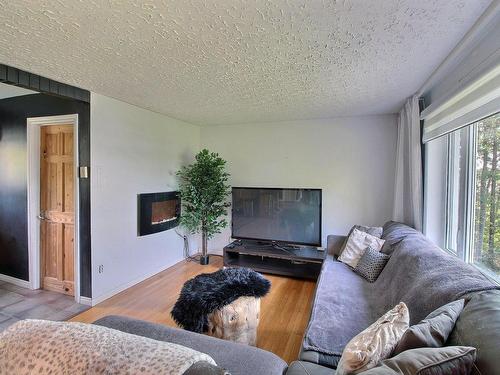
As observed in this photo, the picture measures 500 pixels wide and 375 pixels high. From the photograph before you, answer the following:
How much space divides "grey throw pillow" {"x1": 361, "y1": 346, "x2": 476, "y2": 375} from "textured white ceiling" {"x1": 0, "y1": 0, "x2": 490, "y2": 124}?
1.53 m

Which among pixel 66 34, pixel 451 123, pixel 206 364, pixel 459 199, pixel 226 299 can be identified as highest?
pixel 66 34

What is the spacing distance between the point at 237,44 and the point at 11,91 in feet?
9.52

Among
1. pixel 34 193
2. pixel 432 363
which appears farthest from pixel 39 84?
pixel 432 363

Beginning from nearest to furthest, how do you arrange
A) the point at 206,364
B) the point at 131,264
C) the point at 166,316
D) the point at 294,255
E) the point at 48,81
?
the point at 206,364 < the point at 48,81 < the point at 166,316 < the point at 131,264 < the point at 294,255

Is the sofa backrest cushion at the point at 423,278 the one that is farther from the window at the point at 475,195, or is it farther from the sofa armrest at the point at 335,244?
the sofa armrest at the point at 335,244

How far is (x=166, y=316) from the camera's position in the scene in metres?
2.58

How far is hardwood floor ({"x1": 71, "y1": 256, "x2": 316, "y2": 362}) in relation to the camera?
2229 millimetres

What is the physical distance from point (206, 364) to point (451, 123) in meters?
2.28

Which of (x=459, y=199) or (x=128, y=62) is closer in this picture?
(x=128, y=62)

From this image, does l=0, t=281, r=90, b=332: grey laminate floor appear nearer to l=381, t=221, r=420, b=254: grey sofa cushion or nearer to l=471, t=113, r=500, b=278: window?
l=381, t=221, r=420, b=254: grey sofa cushion

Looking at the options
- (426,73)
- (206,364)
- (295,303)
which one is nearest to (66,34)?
(206,364)

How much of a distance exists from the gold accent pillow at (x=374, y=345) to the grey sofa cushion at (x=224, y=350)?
0.30 m

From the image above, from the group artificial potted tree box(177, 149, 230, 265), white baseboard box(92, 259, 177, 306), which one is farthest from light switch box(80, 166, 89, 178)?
artificial potted tree box(177, 149, 230, 265)

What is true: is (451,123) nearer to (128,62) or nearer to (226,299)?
(226,299)
